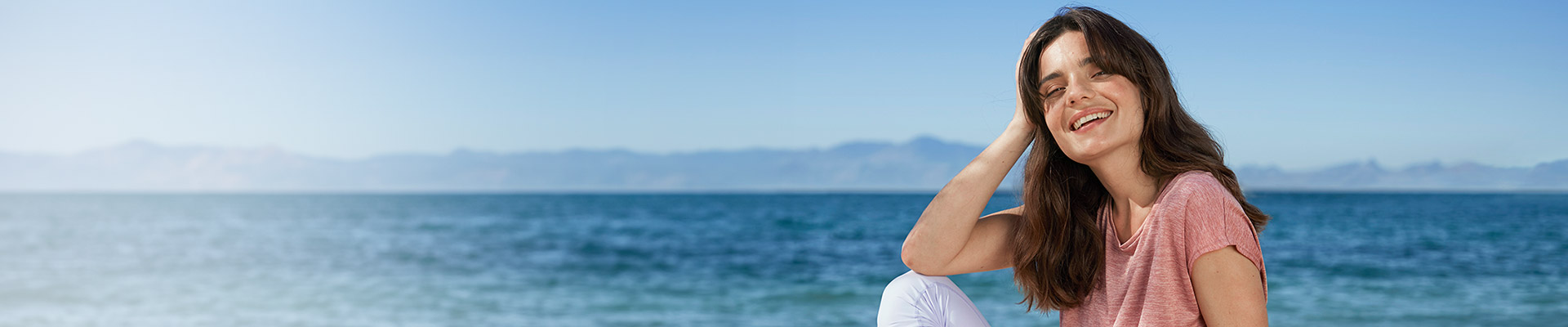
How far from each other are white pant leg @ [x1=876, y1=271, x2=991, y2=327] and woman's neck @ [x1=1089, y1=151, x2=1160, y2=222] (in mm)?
350

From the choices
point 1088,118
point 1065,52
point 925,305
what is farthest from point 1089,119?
point 925,305

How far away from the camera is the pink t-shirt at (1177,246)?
1.55 metres

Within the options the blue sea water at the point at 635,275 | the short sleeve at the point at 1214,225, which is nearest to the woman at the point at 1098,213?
the short sleeve at the point at 1214,225

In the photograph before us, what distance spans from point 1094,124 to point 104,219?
44.6 metres

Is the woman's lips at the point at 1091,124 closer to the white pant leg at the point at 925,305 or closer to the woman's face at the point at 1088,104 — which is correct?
the woman's face at the point at 1088,104

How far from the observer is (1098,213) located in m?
1.99

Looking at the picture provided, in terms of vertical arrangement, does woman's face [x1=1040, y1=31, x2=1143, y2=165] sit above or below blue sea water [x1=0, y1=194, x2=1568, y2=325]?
above

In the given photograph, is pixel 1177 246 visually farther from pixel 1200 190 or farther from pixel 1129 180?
pixel 1129 180

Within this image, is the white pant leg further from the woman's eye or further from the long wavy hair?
the woman's eye

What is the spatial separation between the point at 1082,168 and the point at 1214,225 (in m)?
0.47

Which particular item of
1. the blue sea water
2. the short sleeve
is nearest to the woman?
the short sleeve

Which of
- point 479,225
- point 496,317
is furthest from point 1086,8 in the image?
point 479,225

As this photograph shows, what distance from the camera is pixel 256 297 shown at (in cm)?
1259

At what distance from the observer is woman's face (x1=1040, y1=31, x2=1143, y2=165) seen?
5.52 ft
